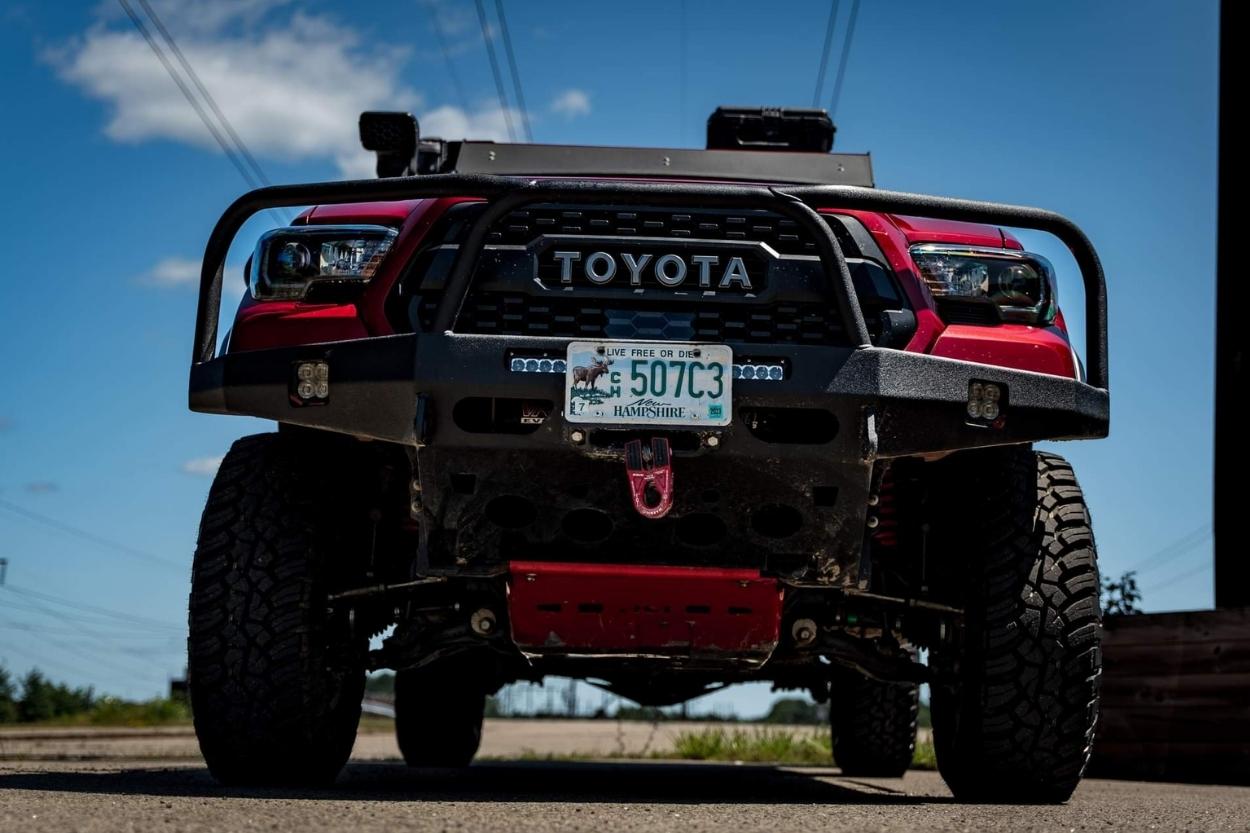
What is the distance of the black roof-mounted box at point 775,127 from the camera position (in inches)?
279

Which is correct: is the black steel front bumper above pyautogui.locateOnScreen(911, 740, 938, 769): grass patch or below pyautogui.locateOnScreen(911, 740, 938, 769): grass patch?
above

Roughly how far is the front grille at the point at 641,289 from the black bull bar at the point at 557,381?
0.09m

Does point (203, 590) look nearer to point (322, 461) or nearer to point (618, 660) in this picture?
point (322, 461)

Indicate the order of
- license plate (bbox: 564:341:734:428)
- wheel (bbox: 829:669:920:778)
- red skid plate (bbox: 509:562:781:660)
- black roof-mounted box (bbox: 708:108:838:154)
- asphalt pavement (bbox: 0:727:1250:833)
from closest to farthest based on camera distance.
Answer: asphalt pavement (bbox: 0:727:1250:833) → license plate (bbox: 564:341:734:428) → red skid plate (bbox: 509:562:781:660) → black roof-mounted box (bbox: 708:108:838:154) → wheel (bbox: 829:669:920:778)

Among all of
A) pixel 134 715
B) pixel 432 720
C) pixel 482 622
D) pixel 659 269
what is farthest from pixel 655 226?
pixel 134 715

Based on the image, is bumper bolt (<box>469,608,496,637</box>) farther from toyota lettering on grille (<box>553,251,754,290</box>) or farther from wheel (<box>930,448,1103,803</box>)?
wheel (<box>930,448,1103,803</box>)

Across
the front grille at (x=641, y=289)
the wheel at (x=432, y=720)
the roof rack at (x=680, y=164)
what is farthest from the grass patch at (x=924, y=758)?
the front grille at (x=641, y=289)

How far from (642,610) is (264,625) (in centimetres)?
111

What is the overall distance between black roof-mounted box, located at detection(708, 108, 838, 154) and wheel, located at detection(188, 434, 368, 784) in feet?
10.1

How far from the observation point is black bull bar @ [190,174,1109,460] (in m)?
4.07

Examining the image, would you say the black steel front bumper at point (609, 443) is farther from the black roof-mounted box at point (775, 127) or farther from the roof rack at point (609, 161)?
the black roof-mounted box at point (775, 127)

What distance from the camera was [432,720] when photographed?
833 cm

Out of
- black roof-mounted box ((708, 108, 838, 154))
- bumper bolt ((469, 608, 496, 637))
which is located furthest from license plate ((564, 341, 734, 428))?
black roof-mounted box ((708, 108, 838, 154))

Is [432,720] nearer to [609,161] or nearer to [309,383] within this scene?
[609,161]
